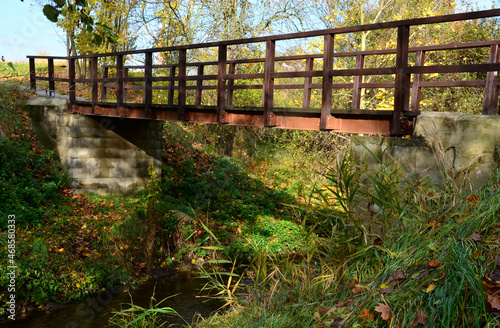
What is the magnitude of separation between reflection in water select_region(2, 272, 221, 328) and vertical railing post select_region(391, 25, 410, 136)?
3.70 meters

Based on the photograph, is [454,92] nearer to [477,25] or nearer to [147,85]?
[477,25]

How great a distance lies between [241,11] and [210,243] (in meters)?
9.64

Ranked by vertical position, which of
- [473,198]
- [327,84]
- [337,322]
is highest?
[327,84]

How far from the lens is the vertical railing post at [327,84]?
7.19 m

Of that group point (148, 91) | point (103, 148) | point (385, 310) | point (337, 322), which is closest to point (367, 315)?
point (385, 310)

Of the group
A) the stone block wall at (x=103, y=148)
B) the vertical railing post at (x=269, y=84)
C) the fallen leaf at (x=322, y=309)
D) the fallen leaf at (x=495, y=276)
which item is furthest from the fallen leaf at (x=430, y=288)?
the stone block wall at (x=103, y=148)

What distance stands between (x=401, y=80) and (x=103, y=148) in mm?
9072

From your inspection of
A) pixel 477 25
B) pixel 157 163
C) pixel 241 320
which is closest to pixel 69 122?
pixel 157 163

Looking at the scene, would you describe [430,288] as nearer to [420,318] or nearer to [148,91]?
[420,318]

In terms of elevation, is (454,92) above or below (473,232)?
above

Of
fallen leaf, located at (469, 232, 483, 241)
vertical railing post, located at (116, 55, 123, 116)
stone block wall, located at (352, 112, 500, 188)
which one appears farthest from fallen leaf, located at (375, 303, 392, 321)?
vertical railing post, located at (116, 55, 123, 116)

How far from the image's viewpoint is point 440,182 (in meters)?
5.24

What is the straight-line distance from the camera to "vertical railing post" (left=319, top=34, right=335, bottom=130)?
7.19 meters

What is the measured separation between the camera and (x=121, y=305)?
326 inches
